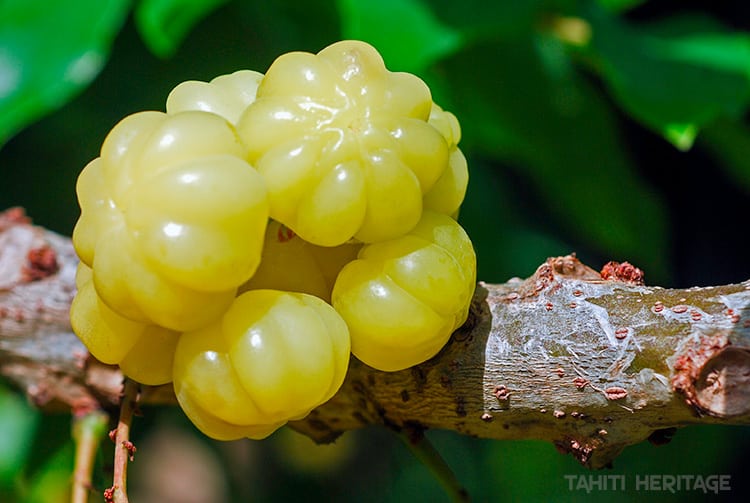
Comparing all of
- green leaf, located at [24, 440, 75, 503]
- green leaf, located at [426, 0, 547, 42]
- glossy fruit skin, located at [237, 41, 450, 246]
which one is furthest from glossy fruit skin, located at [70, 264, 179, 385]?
green leaf, located at [426, 0, 547, 42]

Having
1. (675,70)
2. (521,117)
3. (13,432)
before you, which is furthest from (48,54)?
(675,70)

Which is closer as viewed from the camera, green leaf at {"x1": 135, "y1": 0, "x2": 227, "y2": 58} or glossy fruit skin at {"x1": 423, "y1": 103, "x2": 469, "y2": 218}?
glossy fruit skin at {"x1": 423, "y1": 103, "x2": 469, "y2": 218}

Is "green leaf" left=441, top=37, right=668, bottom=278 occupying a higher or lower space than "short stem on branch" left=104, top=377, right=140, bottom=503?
lower

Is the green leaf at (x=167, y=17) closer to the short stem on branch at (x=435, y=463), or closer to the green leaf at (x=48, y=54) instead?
the green leaf at (x=48, y=54)

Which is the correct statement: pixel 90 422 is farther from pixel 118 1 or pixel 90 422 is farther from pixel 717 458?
pixel 717 458

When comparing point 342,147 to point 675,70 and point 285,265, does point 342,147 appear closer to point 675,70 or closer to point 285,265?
point 285,265

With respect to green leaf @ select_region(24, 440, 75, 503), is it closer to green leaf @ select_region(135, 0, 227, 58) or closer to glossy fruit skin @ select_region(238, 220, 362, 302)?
green leaf @ select_region(135, 0, 227, 58)
